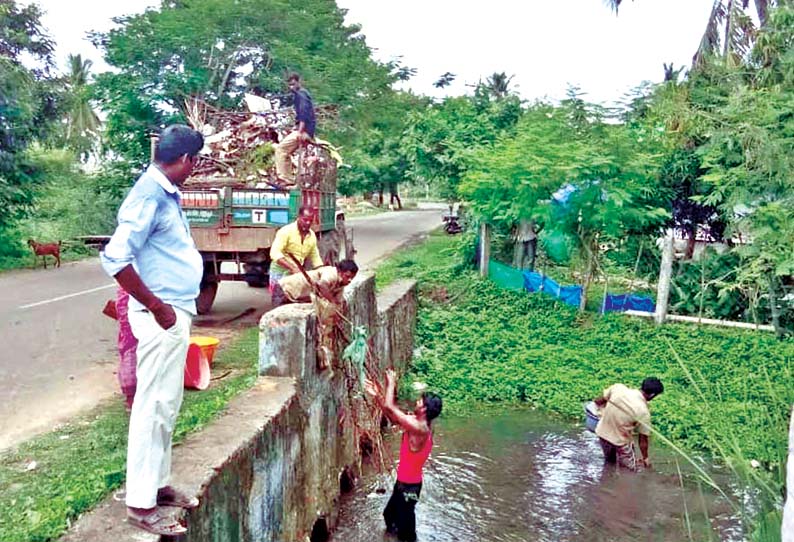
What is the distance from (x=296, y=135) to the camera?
10.5 metres

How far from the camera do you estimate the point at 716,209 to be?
44.3 ft

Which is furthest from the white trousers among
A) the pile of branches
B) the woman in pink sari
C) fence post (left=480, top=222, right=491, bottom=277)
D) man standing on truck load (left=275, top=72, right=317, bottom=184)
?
fence post (left=480, top=222, right=491, bottom=277)

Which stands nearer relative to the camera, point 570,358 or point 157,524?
point 157,524

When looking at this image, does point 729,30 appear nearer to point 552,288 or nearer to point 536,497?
point 552,288

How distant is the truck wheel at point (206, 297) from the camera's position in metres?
11.1

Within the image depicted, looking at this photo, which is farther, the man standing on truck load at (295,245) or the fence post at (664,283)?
the fence post at (664,283)

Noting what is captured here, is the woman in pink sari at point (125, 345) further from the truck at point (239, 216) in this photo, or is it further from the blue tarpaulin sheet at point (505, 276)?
the blue tarpaulin sheet at point (505, 276)

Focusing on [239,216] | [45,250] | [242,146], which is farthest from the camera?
[45,250]

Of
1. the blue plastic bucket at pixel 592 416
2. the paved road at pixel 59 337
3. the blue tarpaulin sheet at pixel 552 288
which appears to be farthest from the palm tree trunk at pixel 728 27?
the paved road at pixel 59 337

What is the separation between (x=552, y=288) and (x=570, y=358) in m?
2.48

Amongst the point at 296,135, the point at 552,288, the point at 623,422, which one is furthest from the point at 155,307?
the point at 552,288

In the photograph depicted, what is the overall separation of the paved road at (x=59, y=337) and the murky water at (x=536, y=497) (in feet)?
8.87

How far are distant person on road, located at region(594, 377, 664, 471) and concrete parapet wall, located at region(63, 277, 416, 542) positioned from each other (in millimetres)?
2642

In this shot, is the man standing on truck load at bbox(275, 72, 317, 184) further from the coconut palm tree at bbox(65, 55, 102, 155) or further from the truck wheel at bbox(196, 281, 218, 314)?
the coconut palm tree at bbox(65, 55, 102, 155)
